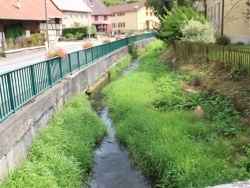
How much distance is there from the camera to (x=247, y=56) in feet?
30.1

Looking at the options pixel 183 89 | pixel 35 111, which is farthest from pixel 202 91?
pixel 35 111

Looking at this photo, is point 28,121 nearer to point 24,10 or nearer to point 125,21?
point 24,10

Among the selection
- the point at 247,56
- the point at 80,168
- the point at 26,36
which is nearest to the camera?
the point at 80,168

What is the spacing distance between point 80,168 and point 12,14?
2399cm

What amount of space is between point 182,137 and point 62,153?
9.55 ft

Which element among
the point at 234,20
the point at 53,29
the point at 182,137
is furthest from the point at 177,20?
the point at 53,29

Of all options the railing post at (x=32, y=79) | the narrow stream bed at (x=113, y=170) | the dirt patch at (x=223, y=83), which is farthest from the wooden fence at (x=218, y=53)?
the railing post at (x=32, y=79)

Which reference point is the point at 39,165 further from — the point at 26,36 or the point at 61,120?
the point at 26,36

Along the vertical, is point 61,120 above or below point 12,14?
below

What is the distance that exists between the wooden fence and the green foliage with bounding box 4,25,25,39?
659 inches

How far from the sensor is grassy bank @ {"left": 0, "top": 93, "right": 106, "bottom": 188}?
17.3 feet

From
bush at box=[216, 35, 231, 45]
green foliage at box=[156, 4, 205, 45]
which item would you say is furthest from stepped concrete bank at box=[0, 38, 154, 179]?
bush at box=[216, 35, 231, 45]

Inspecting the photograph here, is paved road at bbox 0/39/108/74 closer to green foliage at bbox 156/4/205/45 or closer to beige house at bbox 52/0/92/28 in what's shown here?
green foliage at bbox 156/4/205/45

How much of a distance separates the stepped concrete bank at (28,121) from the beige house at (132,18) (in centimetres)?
6022
